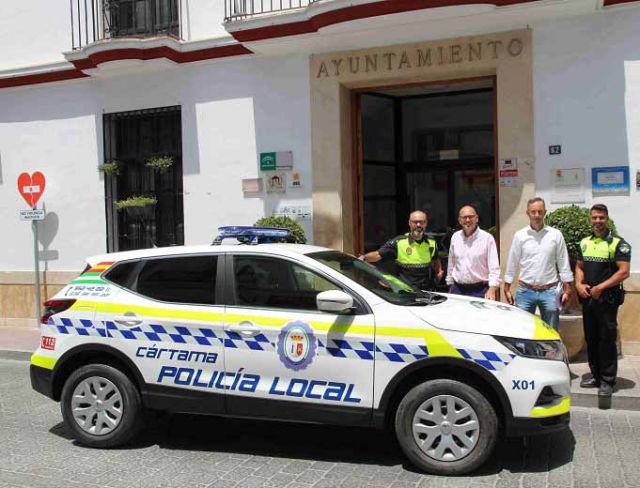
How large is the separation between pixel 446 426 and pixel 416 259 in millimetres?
2850

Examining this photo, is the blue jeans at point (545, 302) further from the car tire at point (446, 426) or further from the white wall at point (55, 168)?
the white wall at point (55, 168)

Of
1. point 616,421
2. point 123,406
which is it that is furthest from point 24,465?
point 616,421

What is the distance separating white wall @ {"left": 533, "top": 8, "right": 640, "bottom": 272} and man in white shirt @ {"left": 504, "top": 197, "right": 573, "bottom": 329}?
7.17 feet

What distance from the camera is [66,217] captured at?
1175 centimetres

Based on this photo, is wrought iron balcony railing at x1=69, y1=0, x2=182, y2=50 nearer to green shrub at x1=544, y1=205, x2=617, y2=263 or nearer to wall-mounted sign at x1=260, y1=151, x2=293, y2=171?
wall-mounted sign at x1=260, y1=151, x2=293, y2=171

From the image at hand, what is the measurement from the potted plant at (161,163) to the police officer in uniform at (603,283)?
6899mm

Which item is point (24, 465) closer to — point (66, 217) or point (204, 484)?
point (204, 484)

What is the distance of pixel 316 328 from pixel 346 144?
224 inches

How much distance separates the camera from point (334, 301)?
468cm

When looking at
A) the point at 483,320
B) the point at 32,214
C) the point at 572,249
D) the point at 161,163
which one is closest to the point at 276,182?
the point at 161,163

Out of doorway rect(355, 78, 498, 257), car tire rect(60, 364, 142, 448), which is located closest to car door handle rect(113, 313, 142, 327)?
car tire rect(60, 364, 142, 448)

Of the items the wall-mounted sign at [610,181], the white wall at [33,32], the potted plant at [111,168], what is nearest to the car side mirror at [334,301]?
the wall-mounted sign at [610,181]

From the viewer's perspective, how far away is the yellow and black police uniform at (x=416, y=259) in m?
7.21

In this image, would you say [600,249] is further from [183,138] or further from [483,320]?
[183,138]
